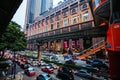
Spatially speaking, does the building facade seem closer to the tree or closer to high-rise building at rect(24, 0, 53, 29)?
the tree

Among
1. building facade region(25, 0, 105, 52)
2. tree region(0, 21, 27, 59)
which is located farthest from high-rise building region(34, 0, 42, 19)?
tree region(0, 21, 27, 59)

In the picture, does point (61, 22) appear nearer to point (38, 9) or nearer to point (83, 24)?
point (83, 24)

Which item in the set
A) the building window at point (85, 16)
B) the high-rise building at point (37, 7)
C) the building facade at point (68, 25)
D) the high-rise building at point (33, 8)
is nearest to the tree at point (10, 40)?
the building facade at point (68, 25)

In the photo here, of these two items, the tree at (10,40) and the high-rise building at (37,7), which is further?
the high-rise building at (37,7)

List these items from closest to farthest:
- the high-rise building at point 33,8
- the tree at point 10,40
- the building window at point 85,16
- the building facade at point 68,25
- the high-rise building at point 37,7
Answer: the tree at point 10,40
the building facade at point 68,25
the building window at point 85,16
the high-rise building at point 33,8
the high-rise building at point 37,7

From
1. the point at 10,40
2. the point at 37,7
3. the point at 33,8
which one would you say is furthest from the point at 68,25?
the point at 37,7

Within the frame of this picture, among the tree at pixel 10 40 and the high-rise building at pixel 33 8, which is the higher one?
the high-rise building at pixel 33 8

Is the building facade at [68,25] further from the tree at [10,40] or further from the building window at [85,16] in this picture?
the tree at [10,40]

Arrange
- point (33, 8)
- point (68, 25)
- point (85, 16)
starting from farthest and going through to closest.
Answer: point (33, 8) < point (68, 25) < point (85, 16)

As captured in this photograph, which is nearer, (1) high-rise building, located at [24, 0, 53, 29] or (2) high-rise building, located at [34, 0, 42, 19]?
(1) high-rise building, located at [24, 0, 53, 29]

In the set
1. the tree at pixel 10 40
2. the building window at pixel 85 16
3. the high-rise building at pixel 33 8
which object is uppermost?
the high-rise building at pixel 33 8

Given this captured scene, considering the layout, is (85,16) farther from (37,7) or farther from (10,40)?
(37,7)

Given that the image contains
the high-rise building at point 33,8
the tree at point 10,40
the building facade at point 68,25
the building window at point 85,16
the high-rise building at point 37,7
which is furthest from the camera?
the high-rise building at point 37,7

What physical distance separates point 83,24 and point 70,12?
41.8 ft
